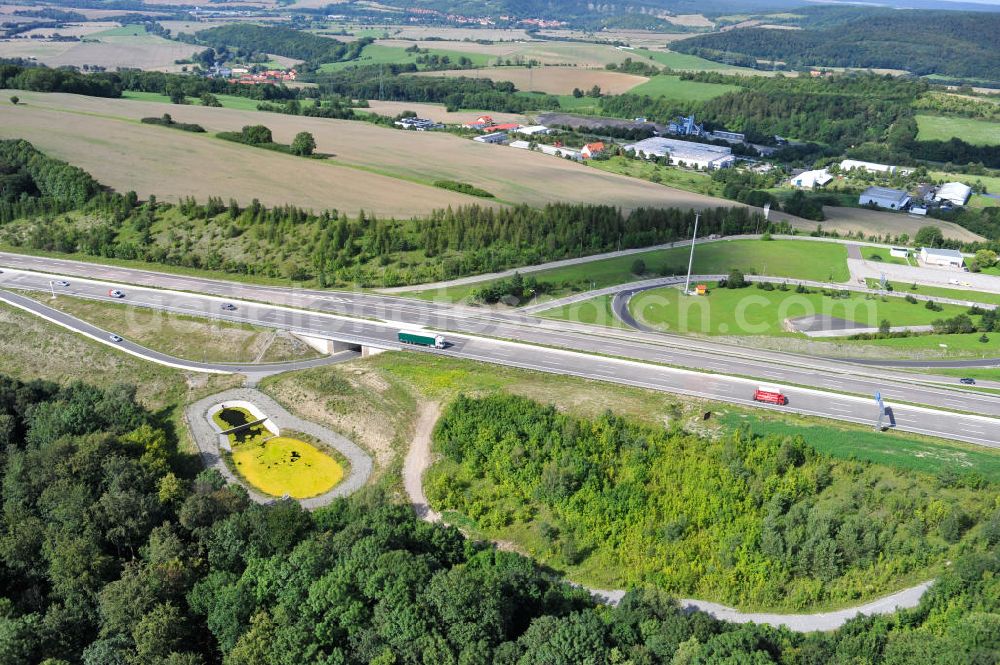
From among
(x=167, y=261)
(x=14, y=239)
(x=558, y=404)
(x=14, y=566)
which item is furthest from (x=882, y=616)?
(x=14, y=239)

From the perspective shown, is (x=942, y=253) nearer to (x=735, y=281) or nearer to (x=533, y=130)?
(x=735, y=281)

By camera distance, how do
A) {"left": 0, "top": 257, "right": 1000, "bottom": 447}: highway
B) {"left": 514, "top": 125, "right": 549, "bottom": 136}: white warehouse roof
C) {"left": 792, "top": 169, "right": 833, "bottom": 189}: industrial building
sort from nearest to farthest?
1. {"left": 0, "top": 257, "right": 1000, "bottom": 447}: highway
2. {"left": 792, "top": 169, "right": 833, "bottom": 189}: industrial building
3. {"left": 514, "top": 125, "right": 549, "bottom": 136}: white warehouse roof

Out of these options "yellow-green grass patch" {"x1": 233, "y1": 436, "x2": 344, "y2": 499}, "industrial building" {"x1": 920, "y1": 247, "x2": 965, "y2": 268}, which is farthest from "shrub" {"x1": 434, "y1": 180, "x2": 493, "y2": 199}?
"yellow-green grass patch" {"x1": 233, "y1": 436, "x2": 344, "y2": 499}

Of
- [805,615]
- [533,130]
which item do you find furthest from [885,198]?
[805,615]

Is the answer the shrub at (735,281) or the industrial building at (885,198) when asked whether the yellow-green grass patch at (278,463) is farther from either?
the industrial building at (885,198)

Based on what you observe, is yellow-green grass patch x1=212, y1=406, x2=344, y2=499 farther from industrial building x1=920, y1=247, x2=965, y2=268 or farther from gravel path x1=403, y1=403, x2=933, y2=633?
industrial building x1=920, y1=247, x2=965, y2=268

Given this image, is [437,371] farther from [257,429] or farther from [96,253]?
[96,253]
